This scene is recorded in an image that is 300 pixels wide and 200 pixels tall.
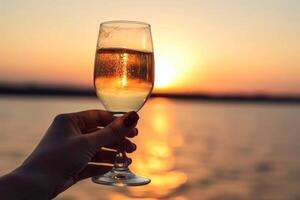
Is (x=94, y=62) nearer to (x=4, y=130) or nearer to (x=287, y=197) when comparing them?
(x=287, y=197)

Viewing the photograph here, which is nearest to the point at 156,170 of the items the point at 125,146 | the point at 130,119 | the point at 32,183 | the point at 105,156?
the point at 105,156

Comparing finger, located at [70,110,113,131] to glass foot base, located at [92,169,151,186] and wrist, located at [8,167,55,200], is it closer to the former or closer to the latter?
glass foot base, located at [92,169,151,186]

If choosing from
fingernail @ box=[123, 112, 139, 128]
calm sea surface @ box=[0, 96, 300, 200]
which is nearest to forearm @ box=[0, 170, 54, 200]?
fingernail @ box=[123, 112, 139, 128]

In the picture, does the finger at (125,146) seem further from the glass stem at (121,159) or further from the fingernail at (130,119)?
the fingernail at (130,119)

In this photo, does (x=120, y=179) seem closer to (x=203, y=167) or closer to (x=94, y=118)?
(x=94, y=118)

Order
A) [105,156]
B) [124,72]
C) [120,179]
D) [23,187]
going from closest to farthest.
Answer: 1. [23,187]
2. [124,72]
3. [120,179]
4. [105,156]

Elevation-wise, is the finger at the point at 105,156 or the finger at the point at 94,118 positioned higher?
the finger at the point at 94,118

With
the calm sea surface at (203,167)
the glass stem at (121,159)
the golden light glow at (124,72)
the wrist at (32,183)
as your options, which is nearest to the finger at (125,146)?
the glass stem at (121,159)
